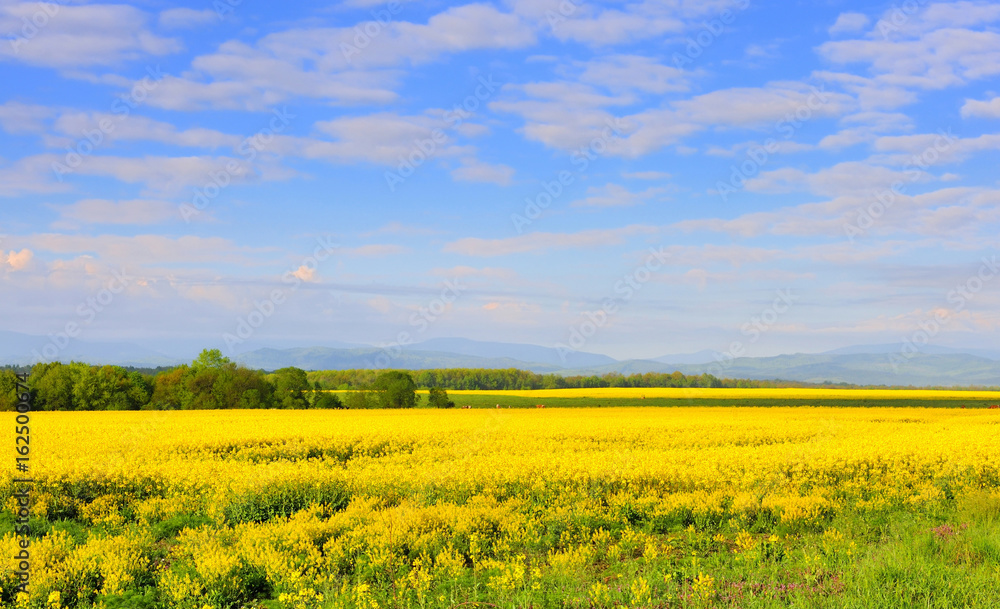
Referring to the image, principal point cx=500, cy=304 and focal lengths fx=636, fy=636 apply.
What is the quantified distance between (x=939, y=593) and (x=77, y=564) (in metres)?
10.2

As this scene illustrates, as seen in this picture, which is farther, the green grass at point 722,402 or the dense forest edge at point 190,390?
the green grass at point 722,402

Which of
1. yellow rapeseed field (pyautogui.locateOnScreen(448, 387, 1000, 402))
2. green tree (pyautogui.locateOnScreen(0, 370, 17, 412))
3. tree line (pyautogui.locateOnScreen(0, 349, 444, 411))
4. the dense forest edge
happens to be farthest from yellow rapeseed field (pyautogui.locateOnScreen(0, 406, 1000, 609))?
yellow rapeseed field (pyautogui.locateOnScreen(448, 387, 1000, 402))

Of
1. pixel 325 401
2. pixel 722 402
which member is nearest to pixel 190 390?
pixel 325 401

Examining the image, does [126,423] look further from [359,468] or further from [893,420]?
[893,420]

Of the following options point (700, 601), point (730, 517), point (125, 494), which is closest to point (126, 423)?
point (125, 494)

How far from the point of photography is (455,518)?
34.3 ft

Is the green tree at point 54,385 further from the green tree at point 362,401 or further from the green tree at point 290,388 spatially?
the green tree at point 362,401

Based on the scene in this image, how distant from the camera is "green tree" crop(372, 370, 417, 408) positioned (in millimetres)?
63281

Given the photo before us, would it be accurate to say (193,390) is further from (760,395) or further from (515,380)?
(760,395)

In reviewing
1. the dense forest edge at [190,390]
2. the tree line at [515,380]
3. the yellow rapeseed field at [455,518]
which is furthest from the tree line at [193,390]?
the yellow rapeseed field at [455,518]

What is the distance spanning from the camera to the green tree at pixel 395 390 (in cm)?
6328

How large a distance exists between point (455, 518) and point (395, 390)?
54309mm

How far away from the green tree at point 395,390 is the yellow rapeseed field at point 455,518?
1651 inches

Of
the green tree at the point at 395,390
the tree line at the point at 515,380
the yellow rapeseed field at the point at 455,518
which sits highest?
the yellow rapeseed field at the point at 455,518
